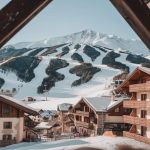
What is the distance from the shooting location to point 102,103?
55312mm

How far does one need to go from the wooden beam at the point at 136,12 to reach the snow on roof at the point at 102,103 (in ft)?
158

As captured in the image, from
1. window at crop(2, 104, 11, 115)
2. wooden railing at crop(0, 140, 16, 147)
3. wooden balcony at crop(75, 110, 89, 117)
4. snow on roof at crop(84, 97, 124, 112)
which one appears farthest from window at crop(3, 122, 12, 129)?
wooden balcony at crop(75, 110, 89, 117)

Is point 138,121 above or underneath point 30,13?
underneath

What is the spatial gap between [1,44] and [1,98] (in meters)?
38.1

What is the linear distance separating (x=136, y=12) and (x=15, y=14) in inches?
37.0

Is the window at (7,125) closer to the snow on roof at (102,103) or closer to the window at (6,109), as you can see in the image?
the window at (6,109)

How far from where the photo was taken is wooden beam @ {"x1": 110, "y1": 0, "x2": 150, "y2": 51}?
9.39ft

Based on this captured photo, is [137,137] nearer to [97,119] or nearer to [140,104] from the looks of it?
[140,104]

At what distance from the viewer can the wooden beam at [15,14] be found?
109 inches

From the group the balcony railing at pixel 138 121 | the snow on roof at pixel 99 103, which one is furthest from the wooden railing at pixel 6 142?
the snow on roof at pixel 99 103

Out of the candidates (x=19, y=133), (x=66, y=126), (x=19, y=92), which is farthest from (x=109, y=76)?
(x=19, y=133)

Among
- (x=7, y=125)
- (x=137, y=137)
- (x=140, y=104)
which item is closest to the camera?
(x=137, y=137)

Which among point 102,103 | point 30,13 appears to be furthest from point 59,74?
point 30,13

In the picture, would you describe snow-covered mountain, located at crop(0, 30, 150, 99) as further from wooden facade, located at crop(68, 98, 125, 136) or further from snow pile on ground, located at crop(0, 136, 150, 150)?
snow pile on ground, located at crop(0, 136, 150, 150)
